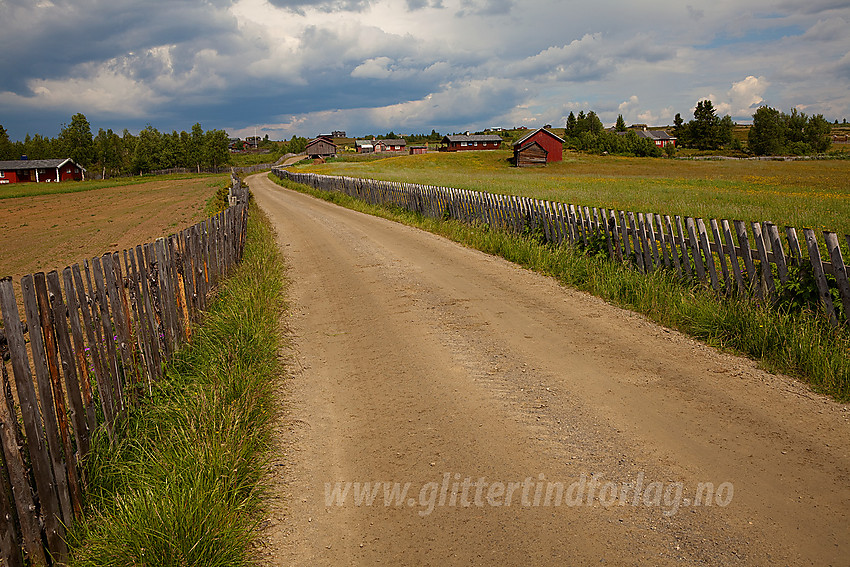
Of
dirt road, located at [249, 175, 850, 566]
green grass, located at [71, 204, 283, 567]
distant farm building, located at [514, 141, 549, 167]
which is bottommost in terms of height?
dirt road, located at [249, 175, 850, 566]

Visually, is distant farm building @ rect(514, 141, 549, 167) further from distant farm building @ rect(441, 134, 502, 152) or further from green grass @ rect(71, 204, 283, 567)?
green grass @ rect(71, 204, 283, 567)

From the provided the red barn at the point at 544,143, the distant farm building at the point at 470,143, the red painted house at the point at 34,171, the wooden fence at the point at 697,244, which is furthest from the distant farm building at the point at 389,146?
the wooden fence at the point at 697,244

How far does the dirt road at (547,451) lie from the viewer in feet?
10.7

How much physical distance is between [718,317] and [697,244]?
5.15 feet

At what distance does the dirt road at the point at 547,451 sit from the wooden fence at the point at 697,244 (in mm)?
1263

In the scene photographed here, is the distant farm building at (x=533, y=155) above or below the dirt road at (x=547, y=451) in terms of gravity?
above

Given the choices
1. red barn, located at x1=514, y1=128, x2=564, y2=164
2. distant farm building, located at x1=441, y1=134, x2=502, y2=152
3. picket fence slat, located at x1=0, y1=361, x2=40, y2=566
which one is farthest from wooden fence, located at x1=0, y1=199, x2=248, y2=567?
distant farm building, located at x1=441, y1=134, x2=502, y2=152

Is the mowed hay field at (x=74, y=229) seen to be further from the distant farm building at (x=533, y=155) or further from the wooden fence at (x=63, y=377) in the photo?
the distant farm building at (x=533, y=155)

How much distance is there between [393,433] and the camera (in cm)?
462

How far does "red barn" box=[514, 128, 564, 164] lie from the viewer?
83.8 metres

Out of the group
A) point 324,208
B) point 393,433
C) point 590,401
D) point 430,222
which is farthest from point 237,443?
point 324,208

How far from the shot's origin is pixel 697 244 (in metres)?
7.88

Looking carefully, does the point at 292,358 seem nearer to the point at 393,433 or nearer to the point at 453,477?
the point at 393,433

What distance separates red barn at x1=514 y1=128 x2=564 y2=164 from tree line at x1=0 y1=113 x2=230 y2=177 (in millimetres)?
63961
